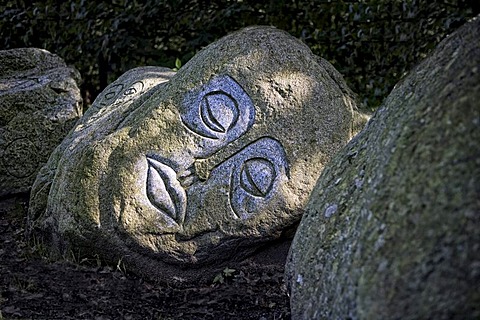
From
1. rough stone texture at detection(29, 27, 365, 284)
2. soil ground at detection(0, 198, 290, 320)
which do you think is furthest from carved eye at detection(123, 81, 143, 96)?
soil ground at detection(0, 198, 290, 320)

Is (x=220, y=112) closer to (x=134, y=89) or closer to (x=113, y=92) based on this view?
(x=134, y=89)

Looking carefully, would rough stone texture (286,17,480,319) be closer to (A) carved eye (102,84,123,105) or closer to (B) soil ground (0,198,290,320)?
(B) soil ground (0,198,290,320)

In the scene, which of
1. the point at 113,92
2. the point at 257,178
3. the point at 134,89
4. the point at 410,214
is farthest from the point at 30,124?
the point at 410,214

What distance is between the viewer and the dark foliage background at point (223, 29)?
5852 millimetres

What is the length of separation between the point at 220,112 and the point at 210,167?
0.29 meters

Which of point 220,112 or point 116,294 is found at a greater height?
point 220,112

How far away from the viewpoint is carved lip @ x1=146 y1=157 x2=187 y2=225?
144 inches

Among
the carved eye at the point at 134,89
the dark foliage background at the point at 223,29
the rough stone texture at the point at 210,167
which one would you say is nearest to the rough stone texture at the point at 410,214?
the rough stone texture at the point at 210,167

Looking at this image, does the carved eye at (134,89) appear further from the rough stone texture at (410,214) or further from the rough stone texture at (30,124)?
the rough stone texture at (410,214)

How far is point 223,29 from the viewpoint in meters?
6.51

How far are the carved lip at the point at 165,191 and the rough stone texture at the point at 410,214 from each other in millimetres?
1177

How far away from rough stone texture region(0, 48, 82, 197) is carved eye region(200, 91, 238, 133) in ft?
5.75

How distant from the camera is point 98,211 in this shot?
145 inches

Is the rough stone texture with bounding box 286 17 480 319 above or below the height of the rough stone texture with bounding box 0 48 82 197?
below
